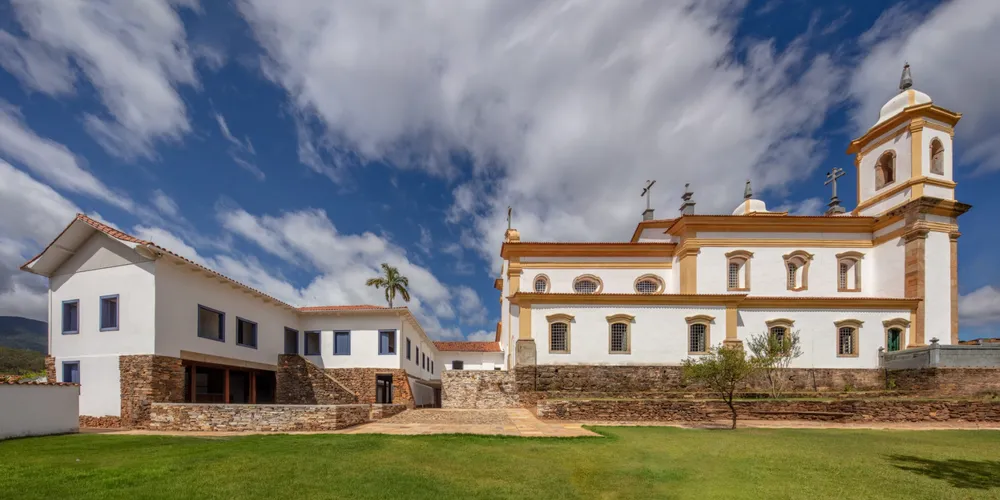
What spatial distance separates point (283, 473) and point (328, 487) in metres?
1.26

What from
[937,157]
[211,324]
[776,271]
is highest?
[937,157]

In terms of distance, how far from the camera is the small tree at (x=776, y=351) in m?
23.8

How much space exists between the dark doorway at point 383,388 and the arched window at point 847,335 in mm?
24459

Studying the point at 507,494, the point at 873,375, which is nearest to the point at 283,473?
the point at 507,494

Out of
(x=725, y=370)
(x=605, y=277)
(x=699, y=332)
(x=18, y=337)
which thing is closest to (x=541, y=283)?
(x=605, y=277)

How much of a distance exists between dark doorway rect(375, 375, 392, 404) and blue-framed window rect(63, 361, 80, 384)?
12.2 meters

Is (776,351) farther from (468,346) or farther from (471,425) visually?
(468,346)

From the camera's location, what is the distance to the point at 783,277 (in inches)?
1154

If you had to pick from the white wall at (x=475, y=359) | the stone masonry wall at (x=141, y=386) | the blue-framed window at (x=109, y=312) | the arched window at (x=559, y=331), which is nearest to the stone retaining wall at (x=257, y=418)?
the stone masonry wall at (x=141, y=386)

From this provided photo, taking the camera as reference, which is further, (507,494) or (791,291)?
(791,291)

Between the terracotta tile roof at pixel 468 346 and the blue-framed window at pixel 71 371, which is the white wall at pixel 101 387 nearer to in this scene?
the blue-framed window at pixel 71 371

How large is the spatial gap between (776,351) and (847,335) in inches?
218

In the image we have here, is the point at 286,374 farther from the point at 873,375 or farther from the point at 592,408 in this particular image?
the point at 873,375

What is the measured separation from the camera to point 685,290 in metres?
28.8
